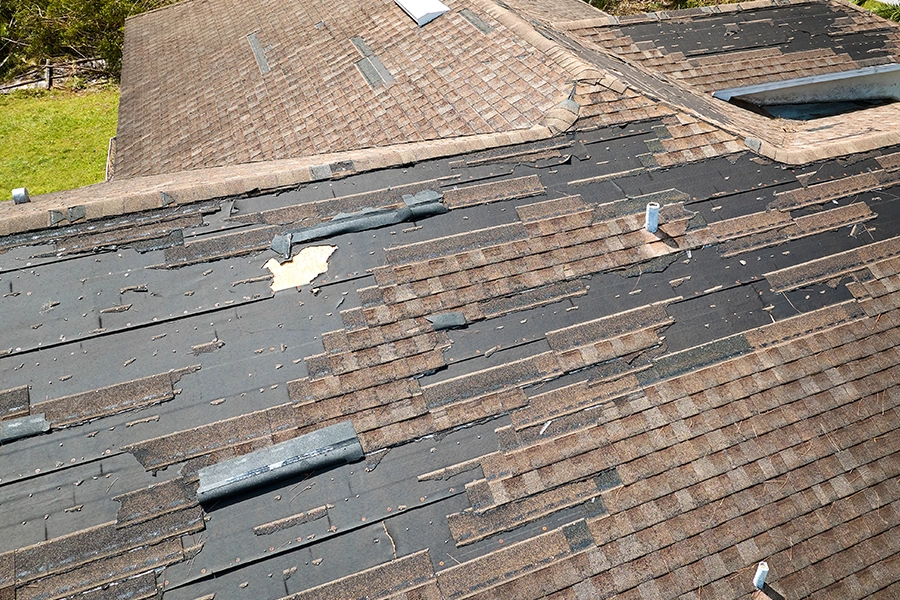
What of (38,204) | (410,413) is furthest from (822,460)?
(38,204)

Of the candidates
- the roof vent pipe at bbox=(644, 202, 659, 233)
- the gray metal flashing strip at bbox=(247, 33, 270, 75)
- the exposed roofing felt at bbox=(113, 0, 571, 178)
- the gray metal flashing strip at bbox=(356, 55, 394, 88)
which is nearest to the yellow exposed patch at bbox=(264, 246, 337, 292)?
the roof vent pipe at bbox=(644, 202, 659, 233)

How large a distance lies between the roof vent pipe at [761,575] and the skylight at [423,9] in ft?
33.5

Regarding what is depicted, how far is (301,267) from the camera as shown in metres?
6.49

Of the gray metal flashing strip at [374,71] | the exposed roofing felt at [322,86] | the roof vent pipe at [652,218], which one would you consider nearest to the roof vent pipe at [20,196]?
the exposed roofing felt at [322,86]

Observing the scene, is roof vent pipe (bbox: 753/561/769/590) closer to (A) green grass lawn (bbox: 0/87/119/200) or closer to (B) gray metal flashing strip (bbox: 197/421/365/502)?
(B) gray metal flashing strip (bbox: 197/421/365/502)

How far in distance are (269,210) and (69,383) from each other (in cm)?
258

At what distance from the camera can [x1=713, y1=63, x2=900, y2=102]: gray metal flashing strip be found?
12.1 m

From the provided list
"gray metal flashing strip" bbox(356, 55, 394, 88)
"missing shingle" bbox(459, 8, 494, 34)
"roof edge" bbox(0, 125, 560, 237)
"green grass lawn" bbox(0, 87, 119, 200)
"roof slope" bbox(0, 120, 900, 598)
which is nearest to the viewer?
"roof slope" bbox(0, 120, 900, 598)

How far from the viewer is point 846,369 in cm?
643

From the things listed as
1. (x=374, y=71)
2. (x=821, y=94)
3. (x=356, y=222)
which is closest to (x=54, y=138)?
(x=374, y=71)

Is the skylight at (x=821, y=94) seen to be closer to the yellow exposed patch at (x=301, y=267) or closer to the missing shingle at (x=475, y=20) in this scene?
the missing shingle at (x=475, y=20)

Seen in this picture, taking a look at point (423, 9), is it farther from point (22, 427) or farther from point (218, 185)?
point (22, 427)

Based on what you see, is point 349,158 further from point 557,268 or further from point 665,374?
point 665,374

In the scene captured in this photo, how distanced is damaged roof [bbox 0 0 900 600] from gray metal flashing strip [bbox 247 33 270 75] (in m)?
6.06
